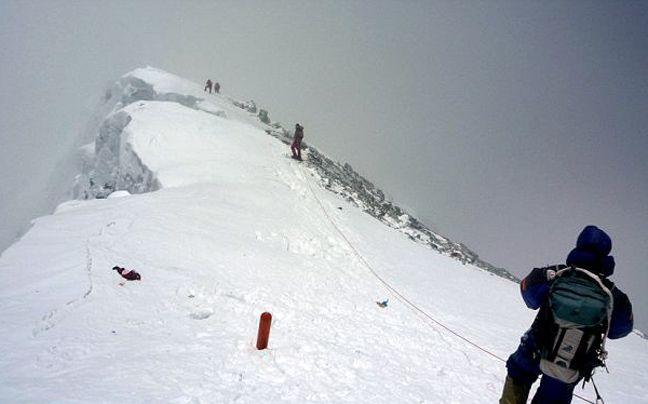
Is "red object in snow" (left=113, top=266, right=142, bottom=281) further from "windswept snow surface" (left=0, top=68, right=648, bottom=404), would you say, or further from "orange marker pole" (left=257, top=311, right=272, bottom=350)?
"orange marker pole" (left=257, top=311, right=272, bottom=350)

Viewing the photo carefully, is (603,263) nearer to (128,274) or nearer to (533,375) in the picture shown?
(533,375)

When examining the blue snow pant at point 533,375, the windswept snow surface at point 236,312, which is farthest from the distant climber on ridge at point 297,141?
the blue snow pant at point 533,375

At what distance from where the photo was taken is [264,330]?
5.31m

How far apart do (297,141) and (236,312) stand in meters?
16.3

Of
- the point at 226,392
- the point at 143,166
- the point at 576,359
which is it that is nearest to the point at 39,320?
→ the point at 226,392

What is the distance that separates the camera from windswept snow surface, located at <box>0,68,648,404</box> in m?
4.47

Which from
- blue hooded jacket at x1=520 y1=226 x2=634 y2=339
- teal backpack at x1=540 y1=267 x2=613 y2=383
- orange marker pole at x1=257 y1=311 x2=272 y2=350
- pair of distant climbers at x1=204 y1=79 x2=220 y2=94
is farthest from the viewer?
pair of distant climbers at x1=204 y1=79 x2=220 y2=94

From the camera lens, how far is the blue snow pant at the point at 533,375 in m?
3.48


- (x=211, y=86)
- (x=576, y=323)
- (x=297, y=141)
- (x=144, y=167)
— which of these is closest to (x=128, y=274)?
(x=576, y=323)

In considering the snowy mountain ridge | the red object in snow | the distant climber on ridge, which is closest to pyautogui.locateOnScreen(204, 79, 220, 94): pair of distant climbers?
the snowy mountain ridge

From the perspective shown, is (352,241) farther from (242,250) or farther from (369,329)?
(369,329)

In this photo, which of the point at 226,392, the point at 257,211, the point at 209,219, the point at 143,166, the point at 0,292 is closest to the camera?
the point at 226,392

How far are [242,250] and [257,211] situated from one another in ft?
10.5

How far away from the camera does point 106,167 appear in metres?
21.8
